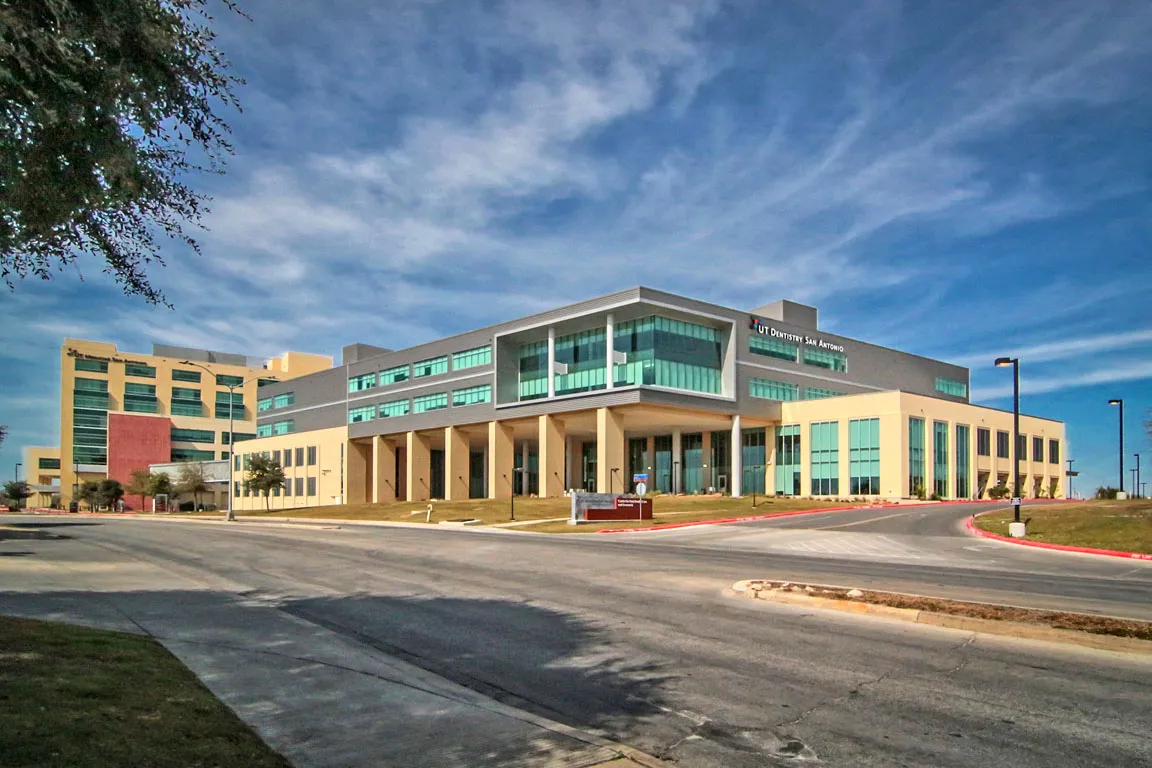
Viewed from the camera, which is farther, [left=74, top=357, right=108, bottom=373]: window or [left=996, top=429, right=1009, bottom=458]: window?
[left=74, top=357, right=108, bottom=373]: window

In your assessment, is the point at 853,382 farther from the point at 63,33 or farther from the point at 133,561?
the point at 63,33

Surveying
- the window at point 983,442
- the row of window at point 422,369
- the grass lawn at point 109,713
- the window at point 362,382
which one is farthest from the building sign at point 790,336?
the grass lawn at point 109,713

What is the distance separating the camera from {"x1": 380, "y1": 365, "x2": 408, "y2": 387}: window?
87.3 metres

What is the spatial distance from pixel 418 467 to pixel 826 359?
43325 millimetres

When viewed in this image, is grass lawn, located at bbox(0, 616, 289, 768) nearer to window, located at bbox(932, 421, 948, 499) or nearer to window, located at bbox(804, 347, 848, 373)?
window, located at bbox(932, 421, 948, 499)

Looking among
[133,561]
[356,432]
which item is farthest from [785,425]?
[133,561]

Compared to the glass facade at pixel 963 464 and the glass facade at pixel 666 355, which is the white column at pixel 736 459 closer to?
the glass facade at pixel 666 355

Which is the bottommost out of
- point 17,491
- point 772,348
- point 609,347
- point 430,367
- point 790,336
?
point 17,491

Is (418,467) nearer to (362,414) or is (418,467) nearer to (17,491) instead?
(362,414)

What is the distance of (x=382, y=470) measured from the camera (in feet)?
295

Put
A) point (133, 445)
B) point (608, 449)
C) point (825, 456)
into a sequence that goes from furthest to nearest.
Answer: point (133, 445)
point (825, 456)
point (608, 449)

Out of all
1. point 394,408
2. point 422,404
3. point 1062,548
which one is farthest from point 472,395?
point 1062,548

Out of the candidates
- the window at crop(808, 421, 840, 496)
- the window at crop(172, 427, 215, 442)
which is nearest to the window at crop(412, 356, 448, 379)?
the window at crop(808, 421, 840, 496)

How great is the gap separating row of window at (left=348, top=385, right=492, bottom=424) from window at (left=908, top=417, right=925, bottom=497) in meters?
36.5
